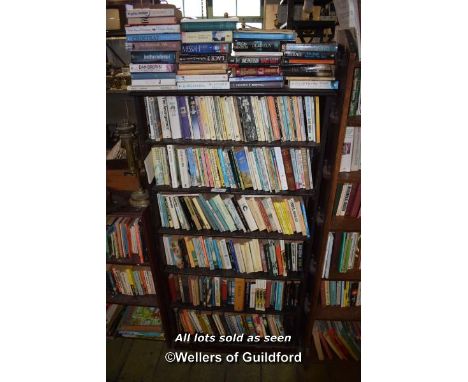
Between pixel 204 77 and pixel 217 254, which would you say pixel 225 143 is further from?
pixel 217 254

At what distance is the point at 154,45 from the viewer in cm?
144

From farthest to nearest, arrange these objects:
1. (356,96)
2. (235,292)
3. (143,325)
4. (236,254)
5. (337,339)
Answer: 1. (143,325)
2. (337,339)
3. (235,292)
4. (236,254)
5. (356,96)

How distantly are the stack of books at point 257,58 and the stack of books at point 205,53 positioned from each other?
0.13 feet

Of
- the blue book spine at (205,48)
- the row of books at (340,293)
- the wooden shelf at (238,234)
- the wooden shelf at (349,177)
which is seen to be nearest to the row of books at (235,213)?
the wooden shelf at (238,234)

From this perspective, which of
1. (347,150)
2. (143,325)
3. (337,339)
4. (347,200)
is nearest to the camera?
(347,150)

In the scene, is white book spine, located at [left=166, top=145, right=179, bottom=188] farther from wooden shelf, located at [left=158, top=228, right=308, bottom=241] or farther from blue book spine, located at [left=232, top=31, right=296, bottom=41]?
blue book spine, located at [left=232, top=31, right=296, bottom=41]

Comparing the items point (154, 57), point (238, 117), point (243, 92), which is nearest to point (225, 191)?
point (238, 117)

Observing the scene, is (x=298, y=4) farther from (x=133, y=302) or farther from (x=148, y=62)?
(x=133, y=302)

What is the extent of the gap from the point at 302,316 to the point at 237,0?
4.93 meters

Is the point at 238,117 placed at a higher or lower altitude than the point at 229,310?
higher

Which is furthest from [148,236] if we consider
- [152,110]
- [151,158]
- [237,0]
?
[237,0]

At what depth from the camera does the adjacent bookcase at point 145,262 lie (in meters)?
1.83

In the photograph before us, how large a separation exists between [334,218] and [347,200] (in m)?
0.11

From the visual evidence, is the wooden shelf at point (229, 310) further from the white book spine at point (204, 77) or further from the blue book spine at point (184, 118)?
the white book spine at point (204, 77)
